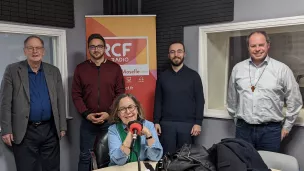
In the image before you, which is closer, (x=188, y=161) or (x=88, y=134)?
(x=188, y=161)

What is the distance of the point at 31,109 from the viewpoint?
2.76 m

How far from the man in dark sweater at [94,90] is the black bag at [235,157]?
168 centimetres

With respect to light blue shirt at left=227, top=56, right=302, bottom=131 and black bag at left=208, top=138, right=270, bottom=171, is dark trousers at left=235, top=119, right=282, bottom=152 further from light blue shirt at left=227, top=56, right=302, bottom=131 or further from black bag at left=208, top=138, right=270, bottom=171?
black bag at left=208, top=138, right=270, bottom=171

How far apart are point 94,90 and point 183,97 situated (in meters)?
0.99

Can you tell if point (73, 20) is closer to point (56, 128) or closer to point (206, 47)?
point (56, 128)

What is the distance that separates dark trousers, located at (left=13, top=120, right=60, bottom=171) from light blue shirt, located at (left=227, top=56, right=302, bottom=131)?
194 centimetres

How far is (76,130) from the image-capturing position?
3703mm

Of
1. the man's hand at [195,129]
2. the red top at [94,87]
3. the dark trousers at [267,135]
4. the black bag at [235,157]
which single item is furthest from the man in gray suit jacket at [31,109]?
the dark trousers at [267,135]

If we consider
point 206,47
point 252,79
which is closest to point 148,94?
point 206,47

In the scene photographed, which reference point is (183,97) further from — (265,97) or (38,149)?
(38,149)

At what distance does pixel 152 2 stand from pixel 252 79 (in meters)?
1.96

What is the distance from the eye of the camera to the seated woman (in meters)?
1.88

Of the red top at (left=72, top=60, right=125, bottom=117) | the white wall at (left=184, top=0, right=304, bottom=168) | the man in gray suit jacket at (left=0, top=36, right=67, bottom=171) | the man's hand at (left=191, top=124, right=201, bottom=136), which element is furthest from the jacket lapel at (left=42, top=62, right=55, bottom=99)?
the white wall at (left=184, top=0, right=304, bottom=168)

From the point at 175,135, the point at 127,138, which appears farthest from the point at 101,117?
the point at 127,138
